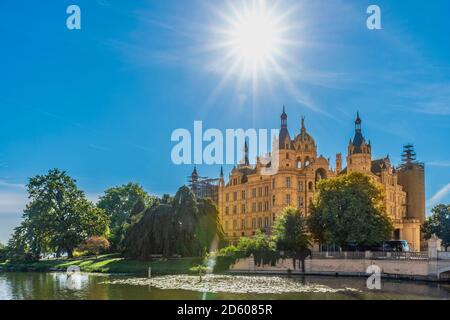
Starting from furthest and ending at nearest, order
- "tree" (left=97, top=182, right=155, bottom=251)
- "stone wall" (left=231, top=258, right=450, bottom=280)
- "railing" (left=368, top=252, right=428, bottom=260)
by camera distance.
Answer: "tree" (left=97, top=182, right=155, bottom=251) → "railing" (left=368, top=252, right=428, bottom=260) → "stone wall" (left=231, top=258, right=450, bottom=280)

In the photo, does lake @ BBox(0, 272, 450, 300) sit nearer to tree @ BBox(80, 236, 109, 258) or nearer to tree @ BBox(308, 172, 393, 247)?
tree @ BBox(308, 172, 393, 247)

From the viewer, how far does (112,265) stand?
58.4 metres

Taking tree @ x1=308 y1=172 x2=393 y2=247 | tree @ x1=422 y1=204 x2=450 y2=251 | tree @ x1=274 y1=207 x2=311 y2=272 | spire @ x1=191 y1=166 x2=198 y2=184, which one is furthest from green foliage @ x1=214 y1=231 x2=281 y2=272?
Answer: spire @ x1=191 y1=166 x2=198 y2=184

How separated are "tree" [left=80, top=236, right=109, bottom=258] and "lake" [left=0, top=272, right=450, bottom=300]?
2617 centimetres

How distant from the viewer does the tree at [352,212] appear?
1861 inches

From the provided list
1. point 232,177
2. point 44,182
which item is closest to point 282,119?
point 232,177

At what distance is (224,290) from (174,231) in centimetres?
2348

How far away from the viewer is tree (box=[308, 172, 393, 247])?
47.3 metres

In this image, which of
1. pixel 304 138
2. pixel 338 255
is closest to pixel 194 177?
pixel 304 138

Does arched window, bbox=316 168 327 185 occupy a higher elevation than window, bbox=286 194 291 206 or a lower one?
higher

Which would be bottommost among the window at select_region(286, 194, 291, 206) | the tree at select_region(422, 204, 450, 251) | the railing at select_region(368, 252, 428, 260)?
the railing at select_region(368, 252, 428, 260)
